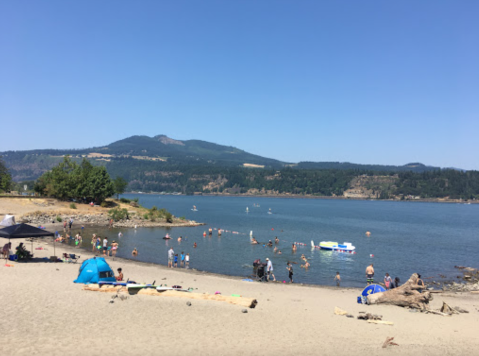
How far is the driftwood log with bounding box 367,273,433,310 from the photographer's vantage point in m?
19.0

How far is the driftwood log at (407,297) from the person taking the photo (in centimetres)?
1897

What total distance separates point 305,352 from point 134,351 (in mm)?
5232

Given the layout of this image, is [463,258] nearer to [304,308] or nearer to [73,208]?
[304,308]

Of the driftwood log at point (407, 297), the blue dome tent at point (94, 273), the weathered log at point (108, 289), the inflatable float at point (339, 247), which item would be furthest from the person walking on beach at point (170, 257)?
the inflatable float at point (339, 247)

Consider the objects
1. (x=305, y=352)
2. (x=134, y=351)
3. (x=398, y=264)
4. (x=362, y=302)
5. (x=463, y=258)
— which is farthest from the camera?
(x=463, y=258)

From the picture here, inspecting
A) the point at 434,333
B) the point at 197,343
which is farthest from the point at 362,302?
the point at 197,343

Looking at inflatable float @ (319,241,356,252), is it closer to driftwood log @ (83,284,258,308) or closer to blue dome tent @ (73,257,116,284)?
driftwood log @ (83,284,258,308)

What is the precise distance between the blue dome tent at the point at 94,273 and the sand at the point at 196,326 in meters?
0.71

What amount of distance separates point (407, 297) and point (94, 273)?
1555cm

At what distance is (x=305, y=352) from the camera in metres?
12.2

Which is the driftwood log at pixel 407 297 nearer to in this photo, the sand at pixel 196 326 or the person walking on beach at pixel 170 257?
the sand at pixel 196 326

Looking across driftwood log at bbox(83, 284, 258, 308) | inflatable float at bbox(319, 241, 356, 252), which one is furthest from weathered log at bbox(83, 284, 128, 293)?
inflatable float at bbox(319, 241, 356, 252)

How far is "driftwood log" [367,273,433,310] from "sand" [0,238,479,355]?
0.71m

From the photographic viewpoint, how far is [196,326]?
14.0 m
